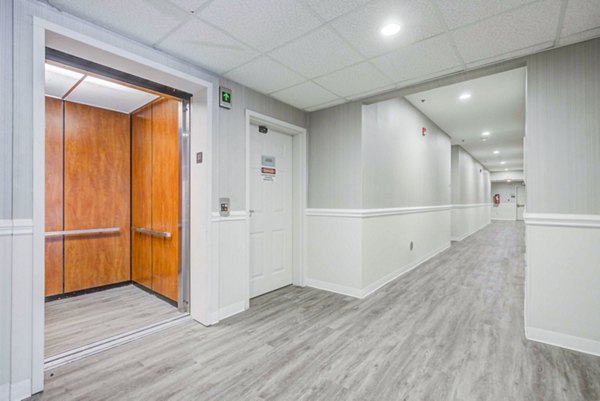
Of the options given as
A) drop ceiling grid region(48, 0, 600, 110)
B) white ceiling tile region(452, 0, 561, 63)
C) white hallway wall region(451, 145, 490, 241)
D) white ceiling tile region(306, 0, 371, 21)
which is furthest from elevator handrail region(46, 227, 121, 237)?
white hallway wall region(451, 145, 490, 241)

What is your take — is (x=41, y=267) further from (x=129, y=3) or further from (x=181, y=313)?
(x=129, y=3)

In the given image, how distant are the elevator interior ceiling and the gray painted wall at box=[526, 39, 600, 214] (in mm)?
3979

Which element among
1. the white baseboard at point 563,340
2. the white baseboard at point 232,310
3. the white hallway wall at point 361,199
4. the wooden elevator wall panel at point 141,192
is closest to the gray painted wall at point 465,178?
the white hallway wall at point 361,199

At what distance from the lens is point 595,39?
2295 millimetres

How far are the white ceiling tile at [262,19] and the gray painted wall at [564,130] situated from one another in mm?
2198

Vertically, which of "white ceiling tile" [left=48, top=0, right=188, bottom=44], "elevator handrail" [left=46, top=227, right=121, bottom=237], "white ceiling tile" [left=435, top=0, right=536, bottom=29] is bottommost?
"elevator handrail" [left=46, top=227, right=121, bottom=237]

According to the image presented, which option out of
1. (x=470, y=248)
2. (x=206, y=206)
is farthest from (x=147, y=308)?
(x=470, y=248)

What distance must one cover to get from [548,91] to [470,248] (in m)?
5.68

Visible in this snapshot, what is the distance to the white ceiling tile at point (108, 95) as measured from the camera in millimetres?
3275

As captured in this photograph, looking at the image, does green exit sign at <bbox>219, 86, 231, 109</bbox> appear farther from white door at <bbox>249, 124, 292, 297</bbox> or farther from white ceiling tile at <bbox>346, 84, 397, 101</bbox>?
white ceiling tile at <bbox>346, 84, 397, 101</bbox>

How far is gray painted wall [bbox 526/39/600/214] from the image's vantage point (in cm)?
230

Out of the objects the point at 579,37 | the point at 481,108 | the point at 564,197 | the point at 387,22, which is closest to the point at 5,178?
the point at 387,22

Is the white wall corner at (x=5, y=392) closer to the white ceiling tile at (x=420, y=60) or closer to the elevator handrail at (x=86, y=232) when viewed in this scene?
the elevator handrail at (x=86, y=232)

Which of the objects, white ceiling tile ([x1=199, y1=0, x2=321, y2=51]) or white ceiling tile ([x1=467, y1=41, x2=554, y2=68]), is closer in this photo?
white ceiling tile ([x1=199, y1=0, x2=321, y2=51])
